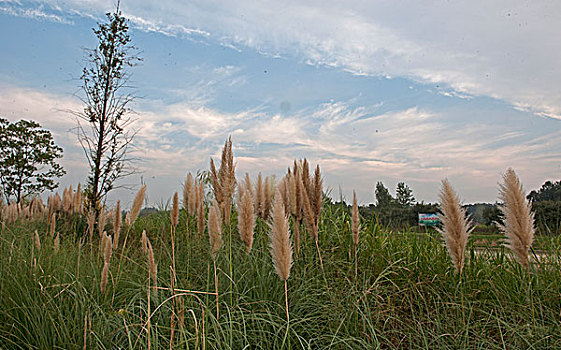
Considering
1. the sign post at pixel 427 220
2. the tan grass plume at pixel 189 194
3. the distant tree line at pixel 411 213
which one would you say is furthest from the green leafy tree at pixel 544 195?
the tan grass plume at pixel 189 194

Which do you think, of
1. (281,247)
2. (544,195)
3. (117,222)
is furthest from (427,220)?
(117,222)

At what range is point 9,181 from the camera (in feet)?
47.6

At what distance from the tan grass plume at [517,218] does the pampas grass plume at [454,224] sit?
32 centimetres

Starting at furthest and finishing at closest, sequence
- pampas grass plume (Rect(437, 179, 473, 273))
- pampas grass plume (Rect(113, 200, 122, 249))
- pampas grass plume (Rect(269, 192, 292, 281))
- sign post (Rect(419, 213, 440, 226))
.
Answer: sign post (Rect(419, 213, 440, 226))
pampas grass plume (Rect(113, 200, 122, 249))
pampas grass plume (Rect(437, 179, 473, 273))
pampas grass plume (Rect(269, 192, 292, 281))

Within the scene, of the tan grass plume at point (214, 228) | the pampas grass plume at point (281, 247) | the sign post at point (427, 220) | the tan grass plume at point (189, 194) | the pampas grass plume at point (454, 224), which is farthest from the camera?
the sign post at point (427, 220)

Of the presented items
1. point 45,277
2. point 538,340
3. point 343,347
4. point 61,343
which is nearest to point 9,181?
point 45,277

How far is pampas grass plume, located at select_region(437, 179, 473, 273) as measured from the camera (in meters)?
2.61

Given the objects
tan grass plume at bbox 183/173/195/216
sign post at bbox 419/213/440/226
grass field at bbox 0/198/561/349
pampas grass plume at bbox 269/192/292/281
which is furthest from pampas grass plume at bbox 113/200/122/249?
sign post at bbox 419/213/440/226

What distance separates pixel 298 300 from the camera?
129 inches

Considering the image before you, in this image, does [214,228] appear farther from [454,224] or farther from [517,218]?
[517,218]

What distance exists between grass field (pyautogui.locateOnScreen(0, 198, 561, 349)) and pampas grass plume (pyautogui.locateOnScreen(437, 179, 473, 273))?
28 centimetres

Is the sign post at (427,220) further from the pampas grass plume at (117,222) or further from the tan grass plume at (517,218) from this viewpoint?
the pampas grass plume at (117,222)

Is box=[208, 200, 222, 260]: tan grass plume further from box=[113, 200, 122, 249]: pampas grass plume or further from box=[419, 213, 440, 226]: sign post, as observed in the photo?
box=[419, 213, 440, 226]: sign post

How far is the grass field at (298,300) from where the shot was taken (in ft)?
8.79
